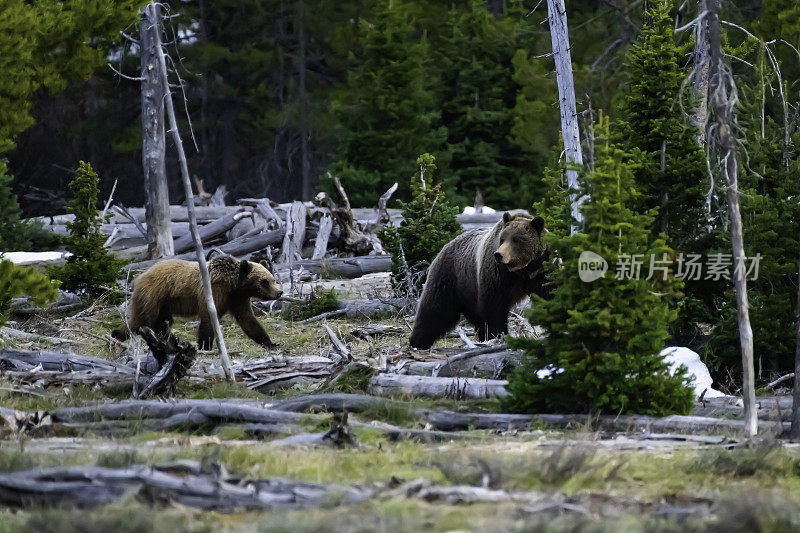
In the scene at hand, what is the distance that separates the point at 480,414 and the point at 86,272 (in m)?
10.7

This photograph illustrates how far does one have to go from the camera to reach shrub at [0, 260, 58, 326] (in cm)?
1005

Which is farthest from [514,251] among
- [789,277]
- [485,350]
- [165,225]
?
[165,225]

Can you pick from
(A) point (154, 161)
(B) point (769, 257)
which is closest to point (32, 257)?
(A) point (154, 161)

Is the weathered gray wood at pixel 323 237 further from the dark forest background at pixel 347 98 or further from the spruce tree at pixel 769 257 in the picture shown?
the spruce tree at pixel 769 257

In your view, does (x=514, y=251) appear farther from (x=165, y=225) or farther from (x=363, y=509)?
(x=165, y=225)

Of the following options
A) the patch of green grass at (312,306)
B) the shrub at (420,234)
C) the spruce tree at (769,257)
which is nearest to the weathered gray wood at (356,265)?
the shrub at (420,234)

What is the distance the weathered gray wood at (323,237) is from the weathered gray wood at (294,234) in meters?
0.34

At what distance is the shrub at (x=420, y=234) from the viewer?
15344mm

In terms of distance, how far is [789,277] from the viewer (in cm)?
1016

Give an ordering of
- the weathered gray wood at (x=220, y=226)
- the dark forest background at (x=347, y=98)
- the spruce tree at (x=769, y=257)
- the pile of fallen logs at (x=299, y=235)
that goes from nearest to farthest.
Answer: the spruce tree at (x=769, y=257)
the pile of fallen logs at (x=299, y=235)
the weathered gray wood at (x=220, y=226)
the dark forest background at (x=347, y=98)

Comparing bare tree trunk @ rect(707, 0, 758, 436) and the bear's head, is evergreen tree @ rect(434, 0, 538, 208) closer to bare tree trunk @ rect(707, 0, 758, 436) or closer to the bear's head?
the bear's head

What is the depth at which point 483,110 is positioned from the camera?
94.7 feet

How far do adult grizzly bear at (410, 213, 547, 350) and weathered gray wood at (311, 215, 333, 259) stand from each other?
691 centimetres

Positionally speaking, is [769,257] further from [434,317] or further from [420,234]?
[420,234]
